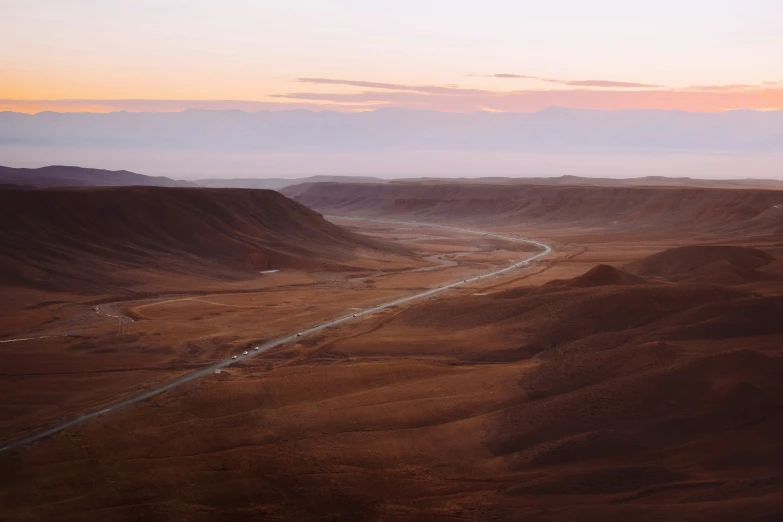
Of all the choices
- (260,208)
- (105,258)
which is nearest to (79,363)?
(105,258)

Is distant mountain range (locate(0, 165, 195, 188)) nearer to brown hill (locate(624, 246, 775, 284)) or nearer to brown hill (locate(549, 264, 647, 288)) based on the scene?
brown hill (locate(624, 246, 775, 284))

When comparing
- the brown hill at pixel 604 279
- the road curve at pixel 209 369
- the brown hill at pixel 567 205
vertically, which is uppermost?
the brown hill at pixel 567 205

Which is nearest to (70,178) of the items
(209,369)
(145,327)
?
(145,327)

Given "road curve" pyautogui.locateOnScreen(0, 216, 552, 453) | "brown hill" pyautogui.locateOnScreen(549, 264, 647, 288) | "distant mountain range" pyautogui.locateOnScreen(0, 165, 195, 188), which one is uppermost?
"distant mountain range" pyautogui.locateOnScreen(0, 165, 195, 188)

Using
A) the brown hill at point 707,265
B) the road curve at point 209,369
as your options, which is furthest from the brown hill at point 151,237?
the brown hill at point 707,265

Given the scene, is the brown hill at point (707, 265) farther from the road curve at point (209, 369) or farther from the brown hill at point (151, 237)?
the brown hill at point (151, 237)

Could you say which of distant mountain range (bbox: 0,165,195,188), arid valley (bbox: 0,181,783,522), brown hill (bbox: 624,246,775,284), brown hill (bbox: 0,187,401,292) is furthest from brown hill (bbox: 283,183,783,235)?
brown hill (bbox: 0,187,401,292)

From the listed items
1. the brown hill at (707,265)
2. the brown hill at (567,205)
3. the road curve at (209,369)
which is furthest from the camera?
the brown hill at (567,205)
